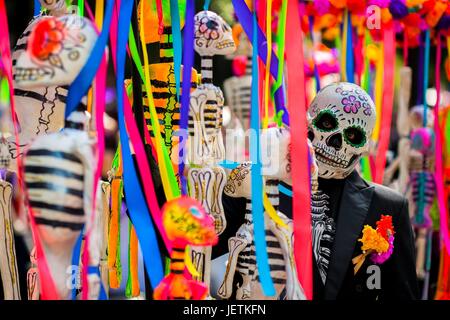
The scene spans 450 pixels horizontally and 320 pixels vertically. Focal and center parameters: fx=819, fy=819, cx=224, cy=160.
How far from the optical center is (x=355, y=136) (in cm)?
249

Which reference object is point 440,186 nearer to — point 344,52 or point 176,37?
point 344,52

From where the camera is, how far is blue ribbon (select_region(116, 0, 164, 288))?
191 cm

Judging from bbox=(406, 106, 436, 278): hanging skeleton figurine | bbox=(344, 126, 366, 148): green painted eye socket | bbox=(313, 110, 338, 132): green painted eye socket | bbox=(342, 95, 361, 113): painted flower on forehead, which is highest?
bbox=(342, 95, 361, 113): painted flower on forehead

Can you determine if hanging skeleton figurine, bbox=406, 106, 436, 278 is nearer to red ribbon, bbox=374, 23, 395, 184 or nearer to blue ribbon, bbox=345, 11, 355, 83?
blue ribbon, bbox=345, 11, 355, 83

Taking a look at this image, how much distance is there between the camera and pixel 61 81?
1.71 metres

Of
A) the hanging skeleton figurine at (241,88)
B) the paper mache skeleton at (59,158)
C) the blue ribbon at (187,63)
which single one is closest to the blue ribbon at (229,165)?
the blue ribbon at (187,63)

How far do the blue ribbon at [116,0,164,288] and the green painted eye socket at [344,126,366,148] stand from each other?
2.53 feet

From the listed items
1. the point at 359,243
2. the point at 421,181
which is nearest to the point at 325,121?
the point at 359,243

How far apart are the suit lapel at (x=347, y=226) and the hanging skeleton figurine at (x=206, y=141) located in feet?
1.33

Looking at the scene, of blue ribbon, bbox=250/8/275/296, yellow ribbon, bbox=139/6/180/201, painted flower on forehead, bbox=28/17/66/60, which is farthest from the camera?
yellow ribbon, bbox=139/6/180/201

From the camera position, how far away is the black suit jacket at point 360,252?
2.42 meters

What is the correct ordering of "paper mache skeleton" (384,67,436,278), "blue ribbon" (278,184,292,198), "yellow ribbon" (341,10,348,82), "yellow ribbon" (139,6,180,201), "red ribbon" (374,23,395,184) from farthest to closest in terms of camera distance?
1. "paper mache skeleton" (384,67,436,278)
2. "yellow ribbon" (341,10,348,82)
3. "red ribbon" (374,23,395,184)
4. "blue ribbon" (278,184,292,198)
5. "yellow ribbon" (139,6,180,201)

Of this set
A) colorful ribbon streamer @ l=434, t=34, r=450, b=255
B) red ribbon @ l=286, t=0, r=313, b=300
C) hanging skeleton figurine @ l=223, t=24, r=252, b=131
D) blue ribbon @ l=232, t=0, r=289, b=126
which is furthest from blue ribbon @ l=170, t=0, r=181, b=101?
hanging skeleton figurine @ l=223, t=24, r=252, b=131

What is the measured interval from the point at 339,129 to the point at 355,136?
6 centimetres
